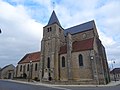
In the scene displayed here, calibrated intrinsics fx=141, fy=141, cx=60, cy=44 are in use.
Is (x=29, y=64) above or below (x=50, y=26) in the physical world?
below

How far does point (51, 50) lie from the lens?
119 feet

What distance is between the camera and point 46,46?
125ft

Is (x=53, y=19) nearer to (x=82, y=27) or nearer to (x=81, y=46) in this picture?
(x=82, y=27)

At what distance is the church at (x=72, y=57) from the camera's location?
29.6 metres

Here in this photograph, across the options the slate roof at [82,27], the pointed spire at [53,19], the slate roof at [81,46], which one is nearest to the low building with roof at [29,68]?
the slate roof at [81,46]

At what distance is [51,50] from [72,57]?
6.29 meters

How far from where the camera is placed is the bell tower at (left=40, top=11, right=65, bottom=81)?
34287mm

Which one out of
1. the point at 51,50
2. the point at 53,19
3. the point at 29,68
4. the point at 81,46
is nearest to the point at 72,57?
the point at 81,46

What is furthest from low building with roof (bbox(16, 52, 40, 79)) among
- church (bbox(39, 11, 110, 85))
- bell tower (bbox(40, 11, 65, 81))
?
church (bbox(39, 11, 110, 85))

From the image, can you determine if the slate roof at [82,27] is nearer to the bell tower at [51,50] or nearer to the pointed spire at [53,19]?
the bell tower at [51,50]

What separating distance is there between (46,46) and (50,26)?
18.9 ft

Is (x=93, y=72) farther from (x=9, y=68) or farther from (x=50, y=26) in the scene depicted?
(x=9, y=68)

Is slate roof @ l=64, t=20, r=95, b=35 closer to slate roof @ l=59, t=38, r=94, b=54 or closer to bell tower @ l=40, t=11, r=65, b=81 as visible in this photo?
bell tower @ l=40, t=11, r=65, b=81

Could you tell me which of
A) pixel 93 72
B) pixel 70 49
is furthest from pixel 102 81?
pixel 70 49
